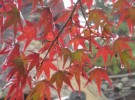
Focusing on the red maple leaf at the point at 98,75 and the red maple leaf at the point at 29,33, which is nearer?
the red maple leaf at the point at 29,33

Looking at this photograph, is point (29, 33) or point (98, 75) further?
point (98, 75)

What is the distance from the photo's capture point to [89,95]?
3436mm

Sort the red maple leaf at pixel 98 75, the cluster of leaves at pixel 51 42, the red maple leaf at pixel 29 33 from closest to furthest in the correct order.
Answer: the cluster of leaves at pixel 51 42 → the red maple leaf at pixel 29 33 → the red maple leaf at pixel 98 75

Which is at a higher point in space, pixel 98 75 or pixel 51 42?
pixel 51 42

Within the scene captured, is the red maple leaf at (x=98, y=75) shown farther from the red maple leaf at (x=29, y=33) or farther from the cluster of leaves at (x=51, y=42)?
the red maple leaf at (x=29, y=33)

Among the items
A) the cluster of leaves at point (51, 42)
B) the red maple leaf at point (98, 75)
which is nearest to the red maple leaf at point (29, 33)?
the cluster of leaves at point (51, 42)

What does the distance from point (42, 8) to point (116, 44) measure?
36 cm

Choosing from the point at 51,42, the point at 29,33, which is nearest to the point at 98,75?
the point at 51,42

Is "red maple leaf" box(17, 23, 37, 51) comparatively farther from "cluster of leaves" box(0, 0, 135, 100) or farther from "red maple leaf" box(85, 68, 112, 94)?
"red maple leaf" box(85, 68, 112, 94)

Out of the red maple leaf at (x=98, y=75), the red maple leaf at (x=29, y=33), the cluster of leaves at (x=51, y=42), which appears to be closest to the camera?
the cluster of leaves at (x=51, y=42)

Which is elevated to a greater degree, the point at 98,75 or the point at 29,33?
the point at 29,33

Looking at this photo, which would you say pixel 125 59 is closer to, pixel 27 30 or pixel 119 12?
pixel 119 12

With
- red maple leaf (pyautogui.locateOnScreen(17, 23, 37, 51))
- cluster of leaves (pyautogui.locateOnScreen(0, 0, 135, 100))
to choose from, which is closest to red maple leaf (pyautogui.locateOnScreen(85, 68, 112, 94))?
cluster of leaves (pyautogui.locateOnScreen(0, 0, 135, 100))

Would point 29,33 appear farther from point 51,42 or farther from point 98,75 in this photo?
point 98,75
